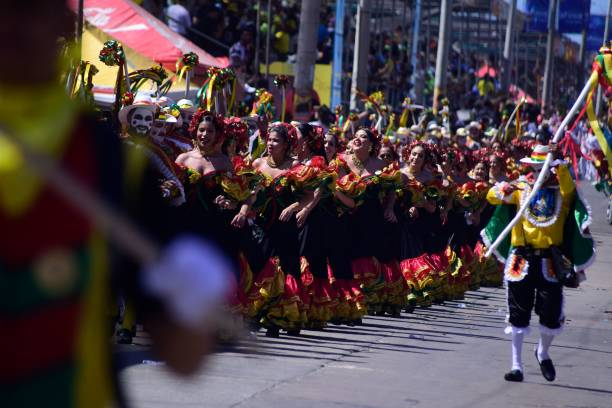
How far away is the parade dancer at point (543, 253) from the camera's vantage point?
10.1 metres

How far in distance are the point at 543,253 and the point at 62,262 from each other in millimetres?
7806

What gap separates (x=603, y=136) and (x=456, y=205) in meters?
4.75

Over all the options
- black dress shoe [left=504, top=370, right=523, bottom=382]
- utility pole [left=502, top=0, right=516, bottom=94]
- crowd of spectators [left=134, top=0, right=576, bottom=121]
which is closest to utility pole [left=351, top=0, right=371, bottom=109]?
crowd of spectators [left=134, top=0, right=576, bottom=121]

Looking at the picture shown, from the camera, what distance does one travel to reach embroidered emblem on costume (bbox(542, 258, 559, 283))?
10.0m

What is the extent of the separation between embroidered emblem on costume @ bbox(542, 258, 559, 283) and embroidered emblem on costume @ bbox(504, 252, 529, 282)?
0.12 metres

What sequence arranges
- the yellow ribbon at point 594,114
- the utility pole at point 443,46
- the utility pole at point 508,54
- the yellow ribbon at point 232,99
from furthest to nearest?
the utility pole at point 508,54 → the utility pole at point 443,46 → the yellow ribbon at point 232,99 → the yellow ribbon at point 594,114

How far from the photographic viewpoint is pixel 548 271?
33.0 ft

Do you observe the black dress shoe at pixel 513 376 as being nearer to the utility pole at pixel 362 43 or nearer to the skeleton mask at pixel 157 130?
the skeleton mask at pixel 157 130

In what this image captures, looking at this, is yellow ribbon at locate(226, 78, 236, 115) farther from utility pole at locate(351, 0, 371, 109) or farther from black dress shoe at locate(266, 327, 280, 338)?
utility pole at locate(351, 0, 371, 109)

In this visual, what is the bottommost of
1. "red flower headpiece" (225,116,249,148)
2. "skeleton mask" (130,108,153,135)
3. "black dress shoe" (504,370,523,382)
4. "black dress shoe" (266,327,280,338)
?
"black dress shoe" (266,327,280,338)

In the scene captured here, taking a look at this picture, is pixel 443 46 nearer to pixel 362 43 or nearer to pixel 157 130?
pixel 362 43

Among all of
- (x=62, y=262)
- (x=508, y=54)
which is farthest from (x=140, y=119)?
(x=508, y=54)

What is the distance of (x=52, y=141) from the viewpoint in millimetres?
2537

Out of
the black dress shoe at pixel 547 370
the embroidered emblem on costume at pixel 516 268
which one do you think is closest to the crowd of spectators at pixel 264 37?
the embroidered emblem on costume at pixel 516 268
